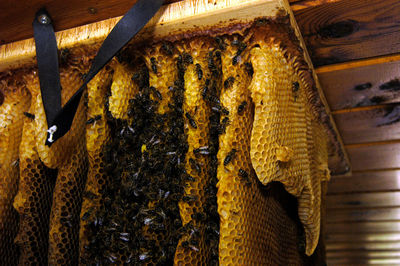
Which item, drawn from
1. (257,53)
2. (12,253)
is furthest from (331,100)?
(12,253)

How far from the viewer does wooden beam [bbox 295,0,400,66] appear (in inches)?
62.5

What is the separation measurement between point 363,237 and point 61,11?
12.4 feet

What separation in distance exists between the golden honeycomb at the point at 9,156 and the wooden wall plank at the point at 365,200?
2.84 m

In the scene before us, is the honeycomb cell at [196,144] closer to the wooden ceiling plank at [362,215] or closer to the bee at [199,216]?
the bee at [199,216]

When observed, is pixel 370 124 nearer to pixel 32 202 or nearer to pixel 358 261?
pixel 32 202

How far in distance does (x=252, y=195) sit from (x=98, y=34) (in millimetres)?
1018

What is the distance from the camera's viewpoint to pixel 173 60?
1756mm

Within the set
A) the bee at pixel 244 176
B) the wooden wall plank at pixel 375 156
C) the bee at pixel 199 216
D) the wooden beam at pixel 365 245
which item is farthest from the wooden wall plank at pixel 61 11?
the wooden beam at pixel 365 245

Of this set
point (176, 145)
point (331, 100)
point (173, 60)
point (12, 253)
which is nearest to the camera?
point (176, 145)

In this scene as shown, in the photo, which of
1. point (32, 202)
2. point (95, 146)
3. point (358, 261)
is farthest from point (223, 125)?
point (358, 261)

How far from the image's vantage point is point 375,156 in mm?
2998

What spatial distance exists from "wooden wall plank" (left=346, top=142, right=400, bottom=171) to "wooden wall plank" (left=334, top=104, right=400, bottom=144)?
0.35ft

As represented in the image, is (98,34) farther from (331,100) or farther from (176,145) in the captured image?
(331,100)

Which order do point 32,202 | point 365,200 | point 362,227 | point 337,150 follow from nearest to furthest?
point 32,202 < point 337,150 < point 365,200 < point 362,227
